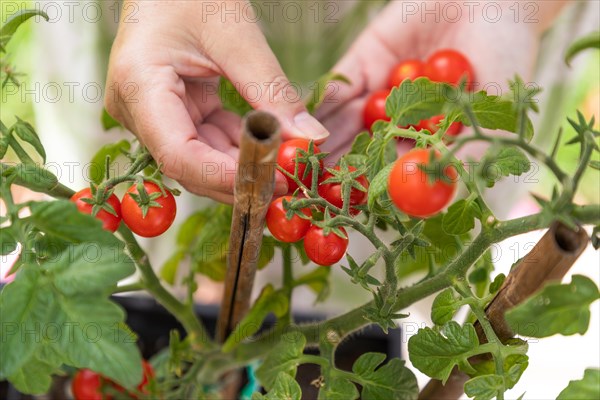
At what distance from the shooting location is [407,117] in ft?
1.50

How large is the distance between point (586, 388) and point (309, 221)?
0.66 feet

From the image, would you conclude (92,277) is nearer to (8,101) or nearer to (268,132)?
(268,132)

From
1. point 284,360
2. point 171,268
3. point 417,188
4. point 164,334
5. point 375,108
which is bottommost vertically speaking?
point 164,334

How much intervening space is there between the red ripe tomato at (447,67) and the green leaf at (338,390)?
39 cm

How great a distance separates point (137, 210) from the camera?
45 cm

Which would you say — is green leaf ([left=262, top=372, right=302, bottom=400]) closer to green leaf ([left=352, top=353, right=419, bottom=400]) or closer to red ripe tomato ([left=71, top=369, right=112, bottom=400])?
green leaf ([left=352, top=353, right=419, bottom=400])

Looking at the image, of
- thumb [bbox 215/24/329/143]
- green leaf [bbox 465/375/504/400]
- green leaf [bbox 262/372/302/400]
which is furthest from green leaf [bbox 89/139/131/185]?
green leaf [bbox 465/375/504/400]

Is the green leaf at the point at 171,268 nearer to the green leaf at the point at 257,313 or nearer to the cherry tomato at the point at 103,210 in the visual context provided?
the green leaf at the point at 257,313

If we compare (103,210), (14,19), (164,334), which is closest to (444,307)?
(103,210)

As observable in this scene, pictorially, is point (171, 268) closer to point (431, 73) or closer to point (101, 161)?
point (101, 161)

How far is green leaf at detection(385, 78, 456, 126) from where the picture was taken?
451 mm

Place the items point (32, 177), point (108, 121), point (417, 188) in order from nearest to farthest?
point (417, 188), point (32, 177), point (108, 121)

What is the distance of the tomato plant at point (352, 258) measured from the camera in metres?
0.32

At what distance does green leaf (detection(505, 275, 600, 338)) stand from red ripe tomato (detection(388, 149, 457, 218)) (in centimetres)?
6
